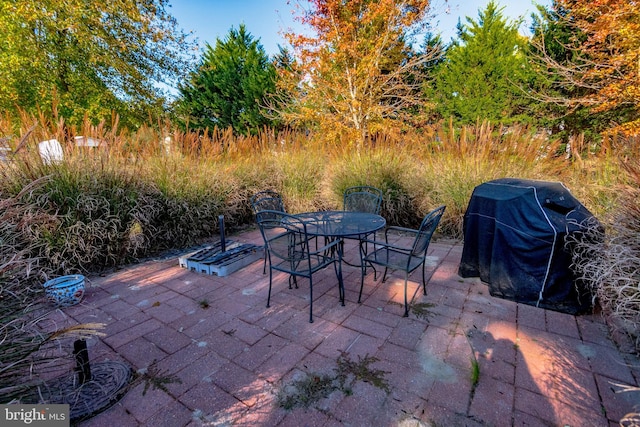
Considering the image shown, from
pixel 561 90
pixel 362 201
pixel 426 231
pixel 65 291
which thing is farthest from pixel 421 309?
pixel 561 90

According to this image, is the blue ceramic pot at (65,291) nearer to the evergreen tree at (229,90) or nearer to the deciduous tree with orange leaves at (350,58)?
the deciduous tree with orange leaves at (350,58)

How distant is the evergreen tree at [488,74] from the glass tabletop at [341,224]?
8713 millimetres

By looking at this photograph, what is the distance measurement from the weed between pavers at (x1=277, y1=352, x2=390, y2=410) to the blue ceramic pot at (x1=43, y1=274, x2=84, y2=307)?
1.98 meters

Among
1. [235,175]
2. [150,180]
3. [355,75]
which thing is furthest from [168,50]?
[150,180]

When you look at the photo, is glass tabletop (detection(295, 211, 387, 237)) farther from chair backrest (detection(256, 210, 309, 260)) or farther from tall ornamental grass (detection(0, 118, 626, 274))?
tall ornamental grass (detection(0, 118, 626, 274))

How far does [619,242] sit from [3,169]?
4878 mm

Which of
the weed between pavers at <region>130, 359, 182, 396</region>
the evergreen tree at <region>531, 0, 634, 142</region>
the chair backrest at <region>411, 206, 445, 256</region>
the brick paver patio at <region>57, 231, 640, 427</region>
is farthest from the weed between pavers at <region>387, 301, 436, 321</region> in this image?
the evergreen tree at <region>531, 0, 634, 142</region>

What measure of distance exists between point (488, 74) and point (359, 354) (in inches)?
436

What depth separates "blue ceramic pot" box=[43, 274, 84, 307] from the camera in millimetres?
2244

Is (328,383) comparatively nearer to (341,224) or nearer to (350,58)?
(341,224)

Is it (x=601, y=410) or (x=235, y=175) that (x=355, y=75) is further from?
(x=601, y=410)

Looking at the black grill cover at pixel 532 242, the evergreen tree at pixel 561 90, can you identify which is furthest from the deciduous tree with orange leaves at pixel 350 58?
the black grill cover at pixel 532 242

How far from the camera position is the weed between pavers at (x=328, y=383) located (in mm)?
1414

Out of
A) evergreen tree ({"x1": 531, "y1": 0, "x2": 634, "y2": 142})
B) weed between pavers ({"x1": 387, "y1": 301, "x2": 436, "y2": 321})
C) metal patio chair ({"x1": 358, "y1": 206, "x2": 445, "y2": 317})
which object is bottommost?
weed between pavers ({"x1": 387, "y1": 301, "x2": 436, "y2": 321})
